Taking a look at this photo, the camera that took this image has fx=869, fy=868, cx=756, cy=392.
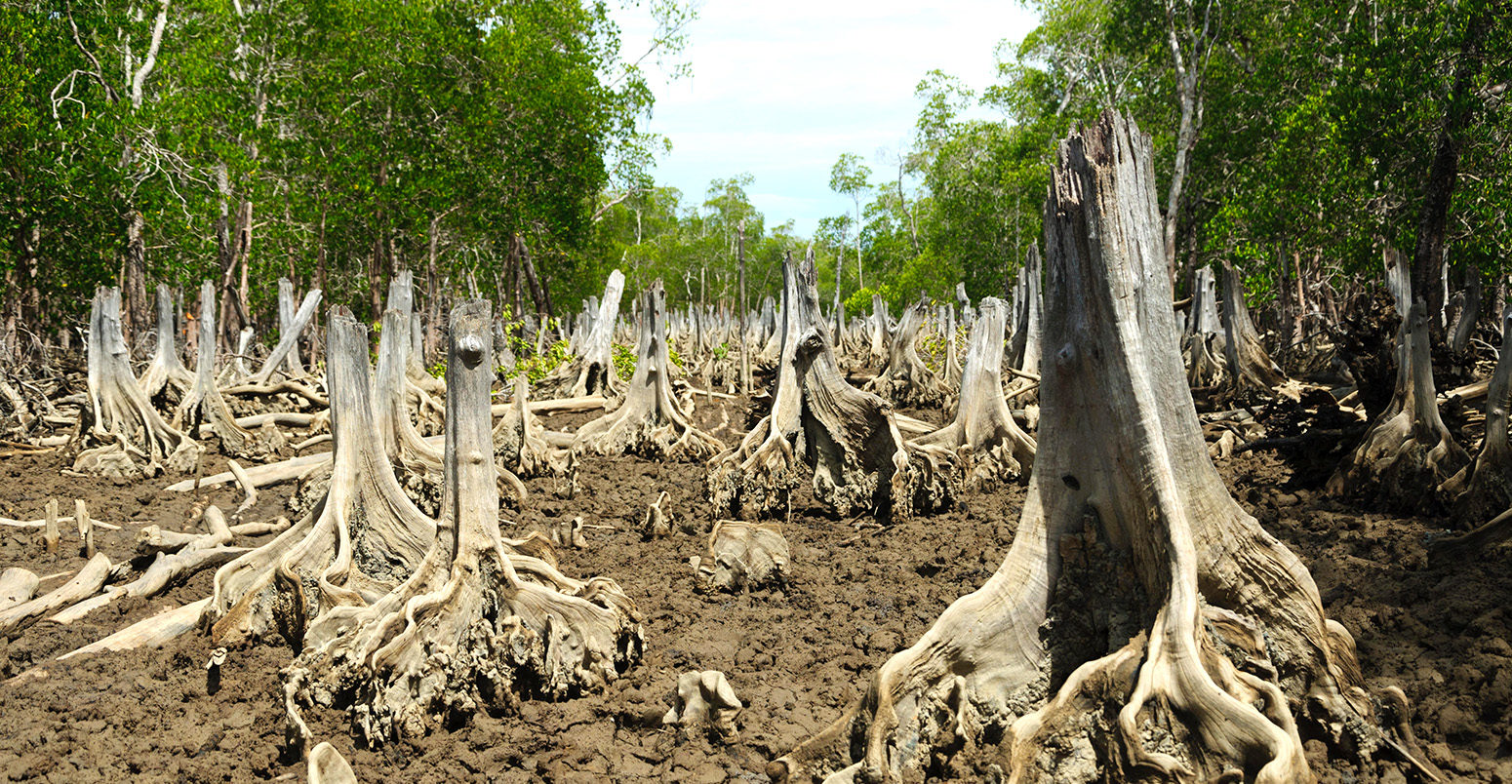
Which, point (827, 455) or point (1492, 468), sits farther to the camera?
point (827, 455)

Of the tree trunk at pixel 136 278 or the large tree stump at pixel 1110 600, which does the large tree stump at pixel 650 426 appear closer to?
the large tree stump at pixel 1110 600

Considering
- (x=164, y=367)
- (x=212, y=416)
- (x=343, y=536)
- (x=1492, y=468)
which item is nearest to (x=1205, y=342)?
(x=1492, y=468)

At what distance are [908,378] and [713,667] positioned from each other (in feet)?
32.6

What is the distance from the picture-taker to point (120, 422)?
28.9ft

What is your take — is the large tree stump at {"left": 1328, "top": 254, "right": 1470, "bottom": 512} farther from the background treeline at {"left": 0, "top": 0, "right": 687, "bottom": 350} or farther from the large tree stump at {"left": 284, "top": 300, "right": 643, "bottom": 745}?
the background treeline at {"left": 0, "top": 0, "right": 687, "bottom": 350}

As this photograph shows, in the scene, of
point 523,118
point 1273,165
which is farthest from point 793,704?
point 523,118

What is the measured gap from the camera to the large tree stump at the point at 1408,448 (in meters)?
5.26

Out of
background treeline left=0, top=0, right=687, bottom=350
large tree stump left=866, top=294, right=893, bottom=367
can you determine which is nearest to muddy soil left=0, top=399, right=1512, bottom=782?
background treeline left=0, top=0, right=687, bottom=350

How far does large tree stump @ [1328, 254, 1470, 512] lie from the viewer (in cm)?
526

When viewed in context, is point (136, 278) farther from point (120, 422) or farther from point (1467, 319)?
point (1467, 319)

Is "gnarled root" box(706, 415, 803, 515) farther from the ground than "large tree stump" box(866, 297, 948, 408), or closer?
closer

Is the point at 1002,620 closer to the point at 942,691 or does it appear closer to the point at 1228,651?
the point at 942,691

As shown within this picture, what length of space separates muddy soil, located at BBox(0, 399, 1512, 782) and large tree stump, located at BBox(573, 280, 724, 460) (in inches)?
142

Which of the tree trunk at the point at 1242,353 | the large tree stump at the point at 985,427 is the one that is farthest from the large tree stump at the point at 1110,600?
the tree trunk at the point at 1242,353
